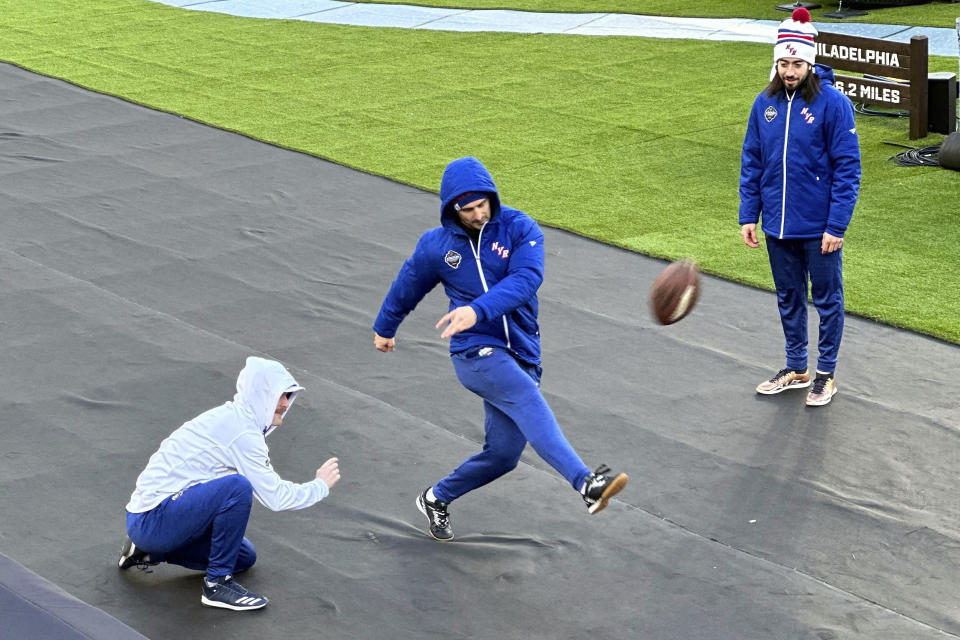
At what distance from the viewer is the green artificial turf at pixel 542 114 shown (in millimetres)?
10086

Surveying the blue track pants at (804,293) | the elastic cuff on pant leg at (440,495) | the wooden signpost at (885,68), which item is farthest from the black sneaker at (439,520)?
the wooden signpost at (885,68)

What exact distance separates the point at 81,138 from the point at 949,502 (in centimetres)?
1030

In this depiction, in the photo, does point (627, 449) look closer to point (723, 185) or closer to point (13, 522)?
point (13, 522)

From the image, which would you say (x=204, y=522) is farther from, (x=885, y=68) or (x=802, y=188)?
(x=885, y=68)

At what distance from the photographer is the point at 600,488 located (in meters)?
5.20

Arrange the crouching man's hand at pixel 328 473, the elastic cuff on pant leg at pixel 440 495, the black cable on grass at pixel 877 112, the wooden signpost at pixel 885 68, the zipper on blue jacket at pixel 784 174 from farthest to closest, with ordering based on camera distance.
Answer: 1. the black cable on grass at pixel 877 112
2. the wooden signpost at pixel 885 68
3. the zipper on blue jacket at pixel 784 174
4. the elastic cuff on pant leg at pixel 440 495
5. the crouching man's hand at pixel 328 473

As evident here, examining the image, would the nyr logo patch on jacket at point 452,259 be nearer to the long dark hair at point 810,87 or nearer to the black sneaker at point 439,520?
the black sneaker at point 439,520

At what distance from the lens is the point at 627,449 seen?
22.6ft

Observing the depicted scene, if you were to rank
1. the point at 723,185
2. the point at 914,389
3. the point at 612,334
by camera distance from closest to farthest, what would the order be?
the point at 914,389, the point at 612,334, the point at 723,185

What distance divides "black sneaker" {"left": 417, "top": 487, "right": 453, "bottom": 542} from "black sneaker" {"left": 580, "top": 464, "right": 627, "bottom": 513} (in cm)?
96

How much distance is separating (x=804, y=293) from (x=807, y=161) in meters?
0.82

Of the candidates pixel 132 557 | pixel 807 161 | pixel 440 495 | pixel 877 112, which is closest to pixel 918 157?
pixel 877 112

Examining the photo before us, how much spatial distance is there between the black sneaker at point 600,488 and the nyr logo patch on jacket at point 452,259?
3.79ft

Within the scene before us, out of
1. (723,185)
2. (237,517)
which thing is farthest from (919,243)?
(237,517)
